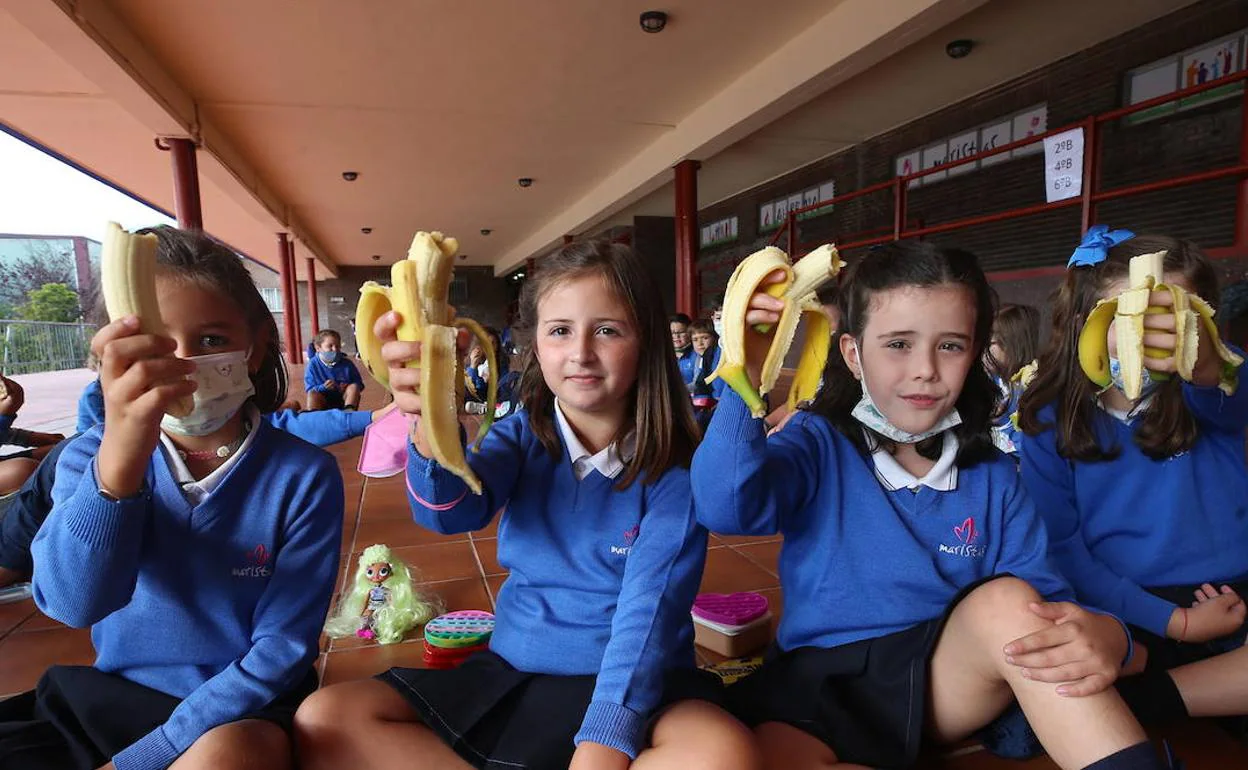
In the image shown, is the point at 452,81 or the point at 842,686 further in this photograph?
the point at 452,81

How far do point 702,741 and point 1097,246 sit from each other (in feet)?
4.86

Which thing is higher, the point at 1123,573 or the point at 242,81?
the point at 242,81

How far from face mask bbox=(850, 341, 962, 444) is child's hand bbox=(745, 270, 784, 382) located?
1.06 feet

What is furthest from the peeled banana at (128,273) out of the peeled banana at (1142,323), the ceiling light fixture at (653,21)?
the ceiling light fixture at (653,21)

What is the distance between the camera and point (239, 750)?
0.94 meters

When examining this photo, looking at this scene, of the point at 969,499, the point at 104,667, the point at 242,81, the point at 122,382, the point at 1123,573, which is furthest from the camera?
the point at 242,81

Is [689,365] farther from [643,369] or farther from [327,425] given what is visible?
[643,369]

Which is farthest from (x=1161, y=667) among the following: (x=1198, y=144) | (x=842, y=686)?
(x=1198, y=144)

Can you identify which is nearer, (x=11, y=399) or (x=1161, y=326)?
(x=1161, y=326)

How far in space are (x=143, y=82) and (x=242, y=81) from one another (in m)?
0.74

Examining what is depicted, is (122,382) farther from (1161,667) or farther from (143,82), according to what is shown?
(143,82)

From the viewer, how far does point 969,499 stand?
4.03ft

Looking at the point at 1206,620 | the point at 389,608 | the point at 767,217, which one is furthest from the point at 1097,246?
the point at 767,217

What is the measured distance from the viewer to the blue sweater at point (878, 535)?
1194 millimetres
